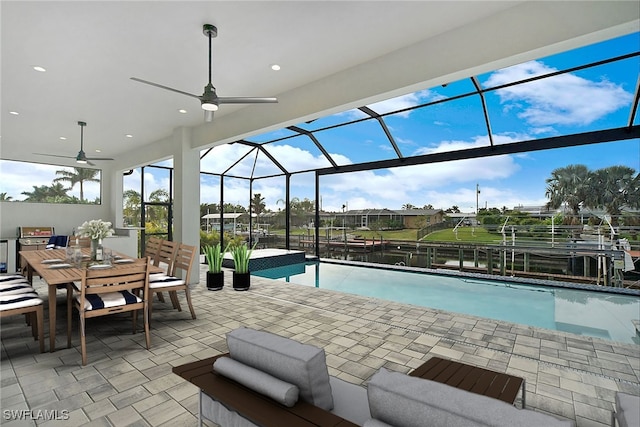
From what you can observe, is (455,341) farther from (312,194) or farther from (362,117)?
(312,194)

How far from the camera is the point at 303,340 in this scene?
11.0 feet

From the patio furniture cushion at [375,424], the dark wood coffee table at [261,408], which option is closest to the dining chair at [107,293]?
the dark wood coffee table at [261,408]

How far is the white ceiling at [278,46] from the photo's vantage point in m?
2.54

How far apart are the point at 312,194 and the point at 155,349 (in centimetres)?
614

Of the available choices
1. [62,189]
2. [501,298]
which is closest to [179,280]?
[501,298]

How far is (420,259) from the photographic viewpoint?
24.5ft

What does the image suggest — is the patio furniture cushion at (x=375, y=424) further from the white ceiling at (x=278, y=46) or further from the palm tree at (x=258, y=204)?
the palm tree at (x=258, y=204)

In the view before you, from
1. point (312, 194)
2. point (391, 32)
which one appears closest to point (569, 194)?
point (391, 32)

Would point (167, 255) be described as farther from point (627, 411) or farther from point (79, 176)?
point (79, 176)

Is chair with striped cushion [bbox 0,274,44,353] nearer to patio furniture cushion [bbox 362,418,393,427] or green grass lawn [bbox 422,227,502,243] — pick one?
patio furniture cushion [bbox 362,418,393,427]

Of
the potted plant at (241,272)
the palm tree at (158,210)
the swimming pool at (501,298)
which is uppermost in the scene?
the palm tree at (158,210)

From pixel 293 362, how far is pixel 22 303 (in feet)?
10.2

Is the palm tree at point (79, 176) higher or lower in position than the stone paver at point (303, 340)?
higher

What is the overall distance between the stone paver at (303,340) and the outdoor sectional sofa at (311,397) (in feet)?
2.75
